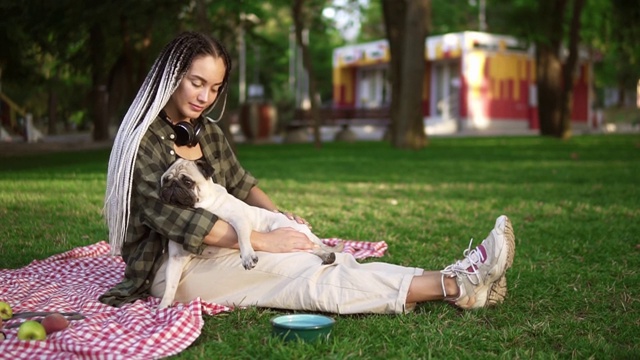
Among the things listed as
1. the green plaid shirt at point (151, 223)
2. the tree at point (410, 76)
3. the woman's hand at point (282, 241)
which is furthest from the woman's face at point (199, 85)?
the tree at point (410, 76)

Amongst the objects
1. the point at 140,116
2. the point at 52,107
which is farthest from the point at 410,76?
the point at 52,107

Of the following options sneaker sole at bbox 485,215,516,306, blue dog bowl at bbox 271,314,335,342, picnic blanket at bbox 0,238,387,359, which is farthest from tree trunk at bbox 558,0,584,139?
blue dog bowl at bbox 271,314,335,342

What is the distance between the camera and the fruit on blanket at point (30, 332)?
355 centimetres

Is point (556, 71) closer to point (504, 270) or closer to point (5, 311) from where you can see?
point (504, 270)

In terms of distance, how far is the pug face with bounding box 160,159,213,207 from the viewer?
4113mm

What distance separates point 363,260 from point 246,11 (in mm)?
12280

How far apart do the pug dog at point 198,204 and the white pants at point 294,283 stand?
11 cm

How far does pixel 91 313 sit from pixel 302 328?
133cm

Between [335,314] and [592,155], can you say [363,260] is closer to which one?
[335,314]

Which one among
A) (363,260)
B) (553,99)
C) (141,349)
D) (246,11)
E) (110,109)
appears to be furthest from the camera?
(553,99)

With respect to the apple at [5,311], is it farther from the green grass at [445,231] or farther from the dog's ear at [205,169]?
the dog's ear at [205,169]

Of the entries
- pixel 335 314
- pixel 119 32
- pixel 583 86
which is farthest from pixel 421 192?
pixel 583 86

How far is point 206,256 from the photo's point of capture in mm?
4426

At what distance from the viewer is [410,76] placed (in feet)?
61.7
